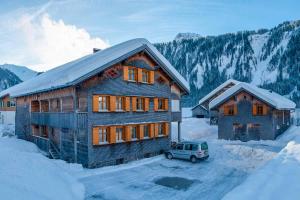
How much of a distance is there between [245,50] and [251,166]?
560ft

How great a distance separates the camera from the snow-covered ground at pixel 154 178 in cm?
1342

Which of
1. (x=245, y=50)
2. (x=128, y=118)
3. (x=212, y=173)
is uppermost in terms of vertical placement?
(x=245, y=50)

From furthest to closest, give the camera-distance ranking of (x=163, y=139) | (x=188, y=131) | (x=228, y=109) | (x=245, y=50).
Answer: (x=245, y=50), (x=188, y=131), (x=228, y=109), (x=163, y=139)

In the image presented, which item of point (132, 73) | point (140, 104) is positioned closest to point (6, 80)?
point (140, 104)

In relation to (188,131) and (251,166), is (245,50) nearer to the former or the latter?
(188,131)

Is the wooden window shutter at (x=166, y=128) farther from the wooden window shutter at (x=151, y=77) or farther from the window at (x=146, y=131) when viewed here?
the wooden window shutter at (x=151, y=77)

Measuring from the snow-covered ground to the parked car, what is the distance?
1.99 feet

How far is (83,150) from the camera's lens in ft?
76.1

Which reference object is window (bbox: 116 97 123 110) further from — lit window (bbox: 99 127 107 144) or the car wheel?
the car wheel

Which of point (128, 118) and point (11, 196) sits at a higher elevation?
point (128, 118)

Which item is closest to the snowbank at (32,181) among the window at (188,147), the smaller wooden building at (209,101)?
the window at (188,147)

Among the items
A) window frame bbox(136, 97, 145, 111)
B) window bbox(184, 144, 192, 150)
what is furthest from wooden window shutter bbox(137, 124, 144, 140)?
window bbox(184, 144, 192, 150)

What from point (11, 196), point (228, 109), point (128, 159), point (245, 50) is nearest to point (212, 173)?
point (128, 159)

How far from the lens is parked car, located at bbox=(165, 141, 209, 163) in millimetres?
25375
